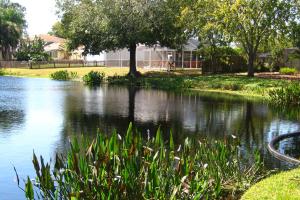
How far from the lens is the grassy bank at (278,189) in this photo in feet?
29.3

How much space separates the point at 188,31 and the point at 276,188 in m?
42.6

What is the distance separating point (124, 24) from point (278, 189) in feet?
130

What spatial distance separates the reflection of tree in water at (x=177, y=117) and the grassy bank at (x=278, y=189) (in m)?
3.78

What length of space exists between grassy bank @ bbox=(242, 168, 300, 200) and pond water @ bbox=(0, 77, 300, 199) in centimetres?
309

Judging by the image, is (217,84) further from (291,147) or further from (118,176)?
(118,176)

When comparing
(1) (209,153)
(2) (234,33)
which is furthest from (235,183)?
(2) (234,33)

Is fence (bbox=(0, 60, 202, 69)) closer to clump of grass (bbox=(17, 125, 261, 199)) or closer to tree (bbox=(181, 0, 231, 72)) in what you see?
tree (bbox=(181, 0, 231, 72))

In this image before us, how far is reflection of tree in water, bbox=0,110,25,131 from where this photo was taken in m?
20.5

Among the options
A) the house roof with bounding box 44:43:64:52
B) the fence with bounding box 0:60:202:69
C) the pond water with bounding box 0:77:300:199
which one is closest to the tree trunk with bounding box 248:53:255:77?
the pond water with bounding box 0:77:300:199

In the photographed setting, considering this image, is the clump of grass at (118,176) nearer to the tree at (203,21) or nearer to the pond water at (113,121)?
the pond water at (113,121)

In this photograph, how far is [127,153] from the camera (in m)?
8.35

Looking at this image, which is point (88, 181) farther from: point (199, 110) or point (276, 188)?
point (199, 110)

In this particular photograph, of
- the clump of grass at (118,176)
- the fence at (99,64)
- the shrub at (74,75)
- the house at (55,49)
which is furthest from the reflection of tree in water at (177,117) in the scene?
the house at (55,49)

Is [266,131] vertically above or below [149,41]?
below
